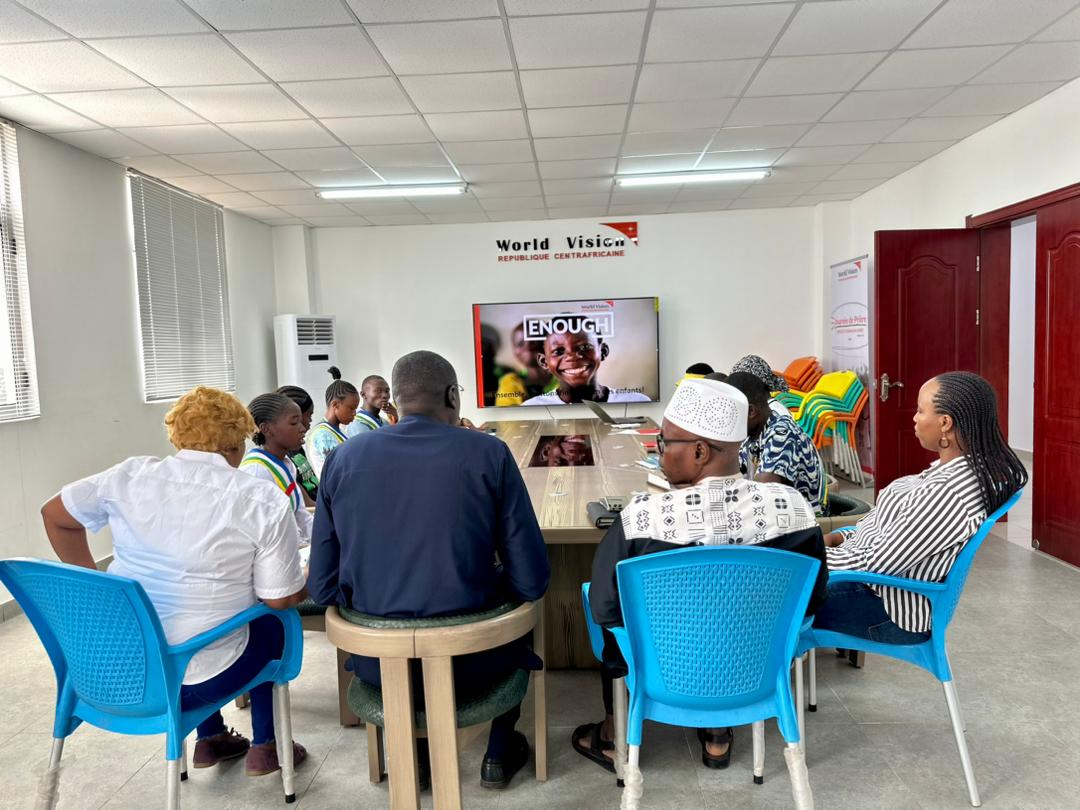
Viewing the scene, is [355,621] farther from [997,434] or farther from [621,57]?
[621,57]

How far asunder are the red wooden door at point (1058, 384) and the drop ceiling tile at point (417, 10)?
342 cm

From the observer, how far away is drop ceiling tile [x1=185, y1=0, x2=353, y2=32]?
2.80 m

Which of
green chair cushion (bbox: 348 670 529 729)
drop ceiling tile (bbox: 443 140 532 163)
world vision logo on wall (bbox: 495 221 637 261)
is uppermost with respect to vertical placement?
drop ceiling tile (bbox: 443 140 532 163)

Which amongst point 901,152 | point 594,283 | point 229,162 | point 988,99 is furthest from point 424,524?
point 594,283

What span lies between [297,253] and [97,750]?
5973 mm

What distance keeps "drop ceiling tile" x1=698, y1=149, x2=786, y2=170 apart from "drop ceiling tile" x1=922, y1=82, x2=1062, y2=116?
1.14 metres

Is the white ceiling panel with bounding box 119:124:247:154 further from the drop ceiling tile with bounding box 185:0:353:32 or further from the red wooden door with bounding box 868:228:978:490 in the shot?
the red wooden door with bounding box 868:228:978:490

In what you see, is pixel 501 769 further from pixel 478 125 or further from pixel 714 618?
pixel 478 125

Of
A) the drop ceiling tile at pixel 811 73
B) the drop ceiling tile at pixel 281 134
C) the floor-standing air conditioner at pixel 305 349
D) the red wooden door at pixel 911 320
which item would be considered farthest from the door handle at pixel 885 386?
the floor-standing air conditioner at pixel 305 349

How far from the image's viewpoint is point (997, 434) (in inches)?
76.2

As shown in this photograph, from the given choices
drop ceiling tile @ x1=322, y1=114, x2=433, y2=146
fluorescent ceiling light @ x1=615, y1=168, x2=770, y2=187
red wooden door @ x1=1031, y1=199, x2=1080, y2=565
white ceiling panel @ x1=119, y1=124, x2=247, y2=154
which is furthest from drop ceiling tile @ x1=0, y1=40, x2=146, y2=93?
red wooden door @ x1=1031, y1=199, x2=1080, y2=565

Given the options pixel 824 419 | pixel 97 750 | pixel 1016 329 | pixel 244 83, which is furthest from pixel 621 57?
pixel 1016 329

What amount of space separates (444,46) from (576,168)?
2418mm

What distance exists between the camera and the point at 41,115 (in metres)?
3.89
